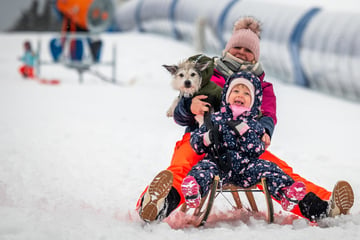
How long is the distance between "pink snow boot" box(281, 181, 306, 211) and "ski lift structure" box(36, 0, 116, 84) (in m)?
13.7

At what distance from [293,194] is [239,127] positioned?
47 cm

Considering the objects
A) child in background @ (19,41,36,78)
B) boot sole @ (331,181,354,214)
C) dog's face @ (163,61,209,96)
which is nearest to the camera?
boot sole @ (331,181,354,214)

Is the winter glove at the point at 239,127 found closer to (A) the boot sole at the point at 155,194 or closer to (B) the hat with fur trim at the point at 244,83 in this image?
(B) the hat with fur trim at the point at 244,83

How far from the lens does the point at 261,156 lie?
10.4 ft

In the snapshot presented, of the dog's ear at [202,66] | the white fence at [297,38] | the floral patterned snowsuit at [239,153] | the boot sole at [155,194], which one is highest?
the white fence at [297,38]

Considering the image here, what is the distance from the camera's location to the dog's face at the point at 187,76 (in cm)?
303

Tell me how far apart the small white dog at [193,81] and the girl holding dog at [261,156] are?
4 cm

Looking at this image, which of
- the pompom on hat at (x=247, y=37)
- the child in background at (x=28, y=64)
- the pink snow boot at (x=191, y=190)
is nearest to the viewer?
the pink snow boot at (x=191, y=190)

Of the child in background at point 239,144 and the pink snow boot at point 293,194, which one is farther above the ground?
the child in background at point 239,144

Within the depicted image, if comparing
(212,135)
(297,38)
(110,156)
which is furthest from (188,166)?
(297,38)

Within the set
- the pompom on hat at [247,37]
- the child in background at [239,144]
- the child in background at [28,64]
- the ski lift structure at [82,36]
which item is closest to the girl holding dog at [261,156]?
the pompom on hat at [247,37]

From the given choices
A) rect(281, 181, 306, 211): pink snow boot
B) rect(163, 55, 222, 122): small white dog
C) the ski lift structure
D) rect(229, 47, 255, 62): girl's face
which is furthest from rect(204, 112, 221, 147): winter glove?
the ski lift structure

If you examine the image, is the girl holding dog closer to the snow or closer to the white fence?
the snow

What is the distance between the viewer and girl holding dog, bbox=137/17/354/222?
8.90 ft
